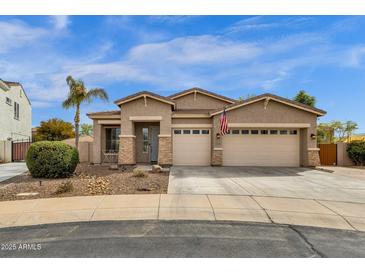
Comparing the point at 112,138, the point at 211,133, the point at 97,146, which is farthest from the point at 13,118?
the point at 211,133

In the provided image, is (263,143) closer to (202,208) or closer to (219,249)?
(202,208)

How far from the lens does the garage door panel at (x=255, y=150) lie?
1583cm

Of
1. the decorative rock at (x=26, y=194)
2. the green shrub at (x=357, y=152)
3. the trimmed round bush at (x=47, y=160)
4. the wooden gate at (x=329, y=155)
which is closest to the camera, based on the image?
the decorative rock at (x=26, y=194)

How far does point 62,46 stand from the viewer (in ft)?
41.4

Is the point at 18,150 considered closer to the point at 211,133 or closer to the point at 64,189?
the point at 64,189

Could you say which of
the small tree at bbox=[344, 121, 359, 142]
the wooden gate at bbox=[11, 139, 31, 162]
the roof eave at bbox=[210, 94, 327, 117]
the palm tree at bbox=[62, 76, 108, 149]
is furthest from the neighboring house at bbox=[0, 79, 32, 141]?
the small tree at bbox=[344, 121, 359, 142]

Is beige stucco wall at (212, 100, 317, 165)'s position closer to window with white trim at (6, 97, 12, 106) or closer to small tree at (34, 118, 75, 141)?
window with white trim at (6, 97, 12, 106)

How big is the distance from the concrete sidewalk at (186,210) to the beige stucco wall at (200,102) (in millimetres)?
13501

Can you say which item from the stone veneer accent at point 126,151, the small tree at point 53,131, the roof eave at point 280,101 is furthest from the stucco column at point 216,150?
the small tree at point 53,131

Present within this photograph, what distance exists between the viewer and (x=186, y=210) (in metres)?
6.13

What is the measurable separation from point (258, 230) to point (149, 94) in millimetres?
12042

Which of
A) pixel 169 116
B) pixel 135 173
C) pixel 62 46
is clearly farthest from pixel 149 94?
pixel 135 173

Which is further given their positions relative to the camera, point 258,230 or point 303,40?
point 303,40

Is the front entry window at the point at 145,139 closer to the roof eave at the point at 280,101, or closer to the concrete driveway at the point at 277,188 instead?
the roof eave at the point at 280,101
